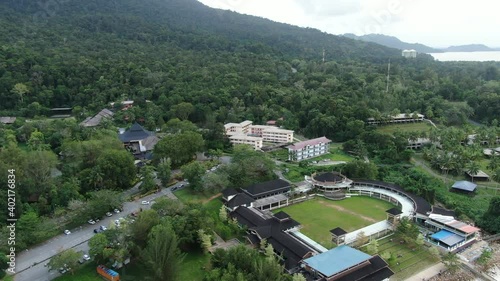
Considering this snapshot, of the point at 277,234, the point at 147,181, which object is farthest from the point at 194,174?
the point at 277,234

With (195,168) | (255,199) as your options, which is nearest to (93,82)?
(195,168)

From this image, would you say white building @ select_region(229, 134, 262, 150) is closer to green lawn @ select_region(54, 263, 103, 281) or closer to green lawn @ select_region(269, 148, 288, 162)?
green lawn @ select_region(269, 148, 288, 162)

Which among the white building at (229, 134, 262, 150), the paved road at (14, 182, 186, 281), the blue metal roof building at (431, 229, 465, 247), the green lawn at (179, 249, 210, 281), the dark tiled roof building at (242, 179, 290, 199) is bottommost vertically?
the green lawn at (179, 249, 210, 281)

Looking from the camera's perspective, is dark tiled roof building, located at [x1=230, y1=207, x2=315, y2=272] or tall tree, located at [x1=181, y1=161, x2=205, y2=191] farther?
tall tree, located at [x1=181, y1=161, x2=205, y2=191]

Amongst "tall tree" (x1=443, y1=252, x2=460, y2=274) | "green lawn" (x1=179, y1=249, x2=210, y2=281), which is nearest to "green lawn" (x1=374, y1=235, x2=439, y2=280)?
"tall tree" (x1=443, y1=252, x2=460, y2=274)

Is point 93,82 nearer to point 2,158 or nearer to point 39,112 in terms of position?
point 39,112

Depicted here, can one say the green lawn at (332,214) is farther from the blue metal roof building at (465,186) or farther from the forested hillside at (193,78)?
the forested hillside at (193,78)
